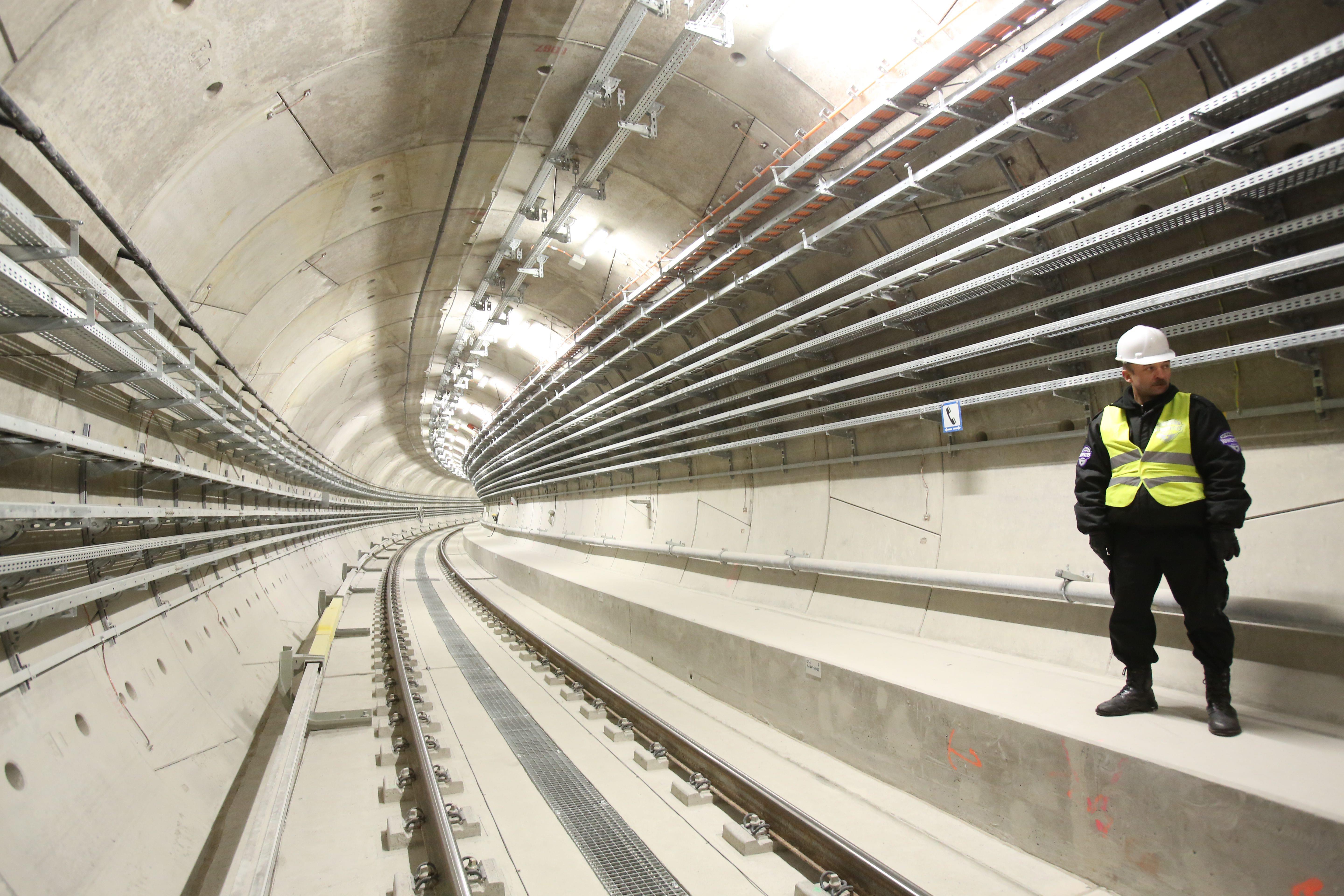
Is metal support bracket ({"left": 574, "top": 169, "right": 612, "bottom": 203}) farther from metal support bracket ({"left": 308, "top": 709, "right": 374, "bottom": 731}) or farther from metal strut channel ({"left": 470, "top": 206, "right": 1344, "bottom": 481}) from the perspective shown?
metal support bracket ({"left": 308, "top": 709, "right": 374, "bottom": 731})

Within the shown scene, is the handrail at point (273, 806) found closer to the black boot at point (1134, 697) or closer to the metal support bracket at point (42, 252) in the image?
the metal support bracket at point (42, 252)

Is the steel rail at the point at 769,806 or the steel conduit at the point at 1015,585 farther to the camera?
the steel conduit at the point at 1015,585

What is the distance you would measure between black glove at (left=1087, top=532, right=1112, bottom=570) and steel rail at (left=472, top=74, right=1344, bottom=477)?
192 cm

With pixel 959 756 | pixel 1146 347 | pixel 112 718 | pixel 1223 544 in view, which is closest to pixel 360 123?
→ pixel 112 718

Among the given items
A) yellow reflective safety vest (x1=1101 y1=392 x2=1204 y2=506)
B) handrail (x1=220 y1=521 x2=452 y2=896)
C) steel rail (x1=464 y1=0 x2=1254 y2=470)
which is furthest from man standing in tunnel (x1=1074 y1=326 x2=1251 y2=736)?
handrail (x1=220 y1=521 x2=452 y2=896)

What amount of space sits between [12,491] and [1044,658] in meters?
6.92

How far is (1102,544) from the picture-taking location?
12.3 feet

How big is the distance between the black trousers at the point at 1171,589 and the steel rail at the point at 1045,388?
1019mm

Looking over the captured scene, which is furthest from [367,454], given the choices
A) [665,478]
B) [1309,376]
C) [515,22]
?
[1309,376]

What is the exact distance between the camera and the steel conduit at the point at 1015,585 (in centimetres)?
364

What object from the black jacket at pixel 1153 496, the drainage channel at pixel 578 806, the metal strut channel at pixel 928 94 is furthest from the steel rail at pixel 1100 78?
the drainage channel at pixel 578 806

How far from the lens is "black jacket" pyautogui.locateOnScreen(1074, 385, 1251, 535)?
3.26 m

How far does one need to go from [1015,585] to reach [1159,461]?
1.85 meters

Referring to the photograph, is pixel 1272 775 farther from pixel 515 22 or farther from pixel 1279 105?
pixel 515 22
